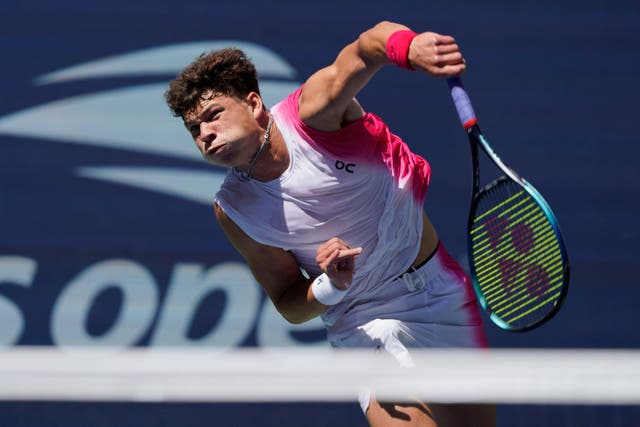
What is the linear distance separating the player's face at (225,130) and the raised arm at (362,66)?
0.15 m

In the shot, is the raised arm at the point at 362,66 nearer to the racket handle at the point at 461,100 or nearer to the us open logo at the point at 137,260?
the racket handle at the point at 461,100

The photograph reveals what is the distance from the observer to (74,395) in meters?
2.19

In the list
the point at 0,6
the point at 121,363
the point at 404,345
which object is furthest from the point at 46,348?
the point at 121,363

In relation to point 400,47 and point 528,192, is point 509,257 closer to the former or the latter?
point 528,192

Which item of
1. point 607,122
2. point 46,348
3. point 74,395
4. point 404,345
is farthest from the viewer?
point 607,122

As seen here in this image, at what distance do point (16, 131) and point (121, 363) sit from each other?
2272 mm

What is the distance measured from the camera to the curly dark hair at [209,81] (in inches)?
112

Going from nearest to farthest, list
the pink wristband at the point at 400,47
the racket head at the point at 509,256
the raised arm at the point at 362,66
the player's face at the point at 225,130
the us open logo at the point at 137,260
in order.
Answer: the raised arm at the point at 362,66 → the pink wristband at the point at 400,47 → the player's face at the point at 225,130 → the racket head at the point at 509,256 → the us open logo at the point at 137,260

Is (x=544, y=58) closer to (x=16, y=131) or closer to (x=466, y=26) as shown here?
(x=466, y=26)

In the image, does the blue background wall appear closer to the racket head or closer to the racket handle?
the racket head

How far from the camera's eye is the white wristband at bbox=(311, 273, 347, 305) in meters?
2.85

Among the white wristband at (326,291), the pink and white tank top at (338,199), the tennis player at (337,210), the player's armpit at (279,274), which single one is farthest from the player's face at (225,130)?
the white wristband at (326,291)

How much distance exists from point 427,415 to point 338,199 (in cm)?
63

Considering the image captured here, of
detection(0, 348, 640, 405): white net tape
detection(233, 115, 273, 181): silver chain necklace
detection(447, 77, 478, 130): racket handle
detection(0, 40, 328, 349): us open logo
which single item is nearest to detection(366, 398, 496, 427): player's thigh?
detection(0, 348, 640, 405): white net tape
